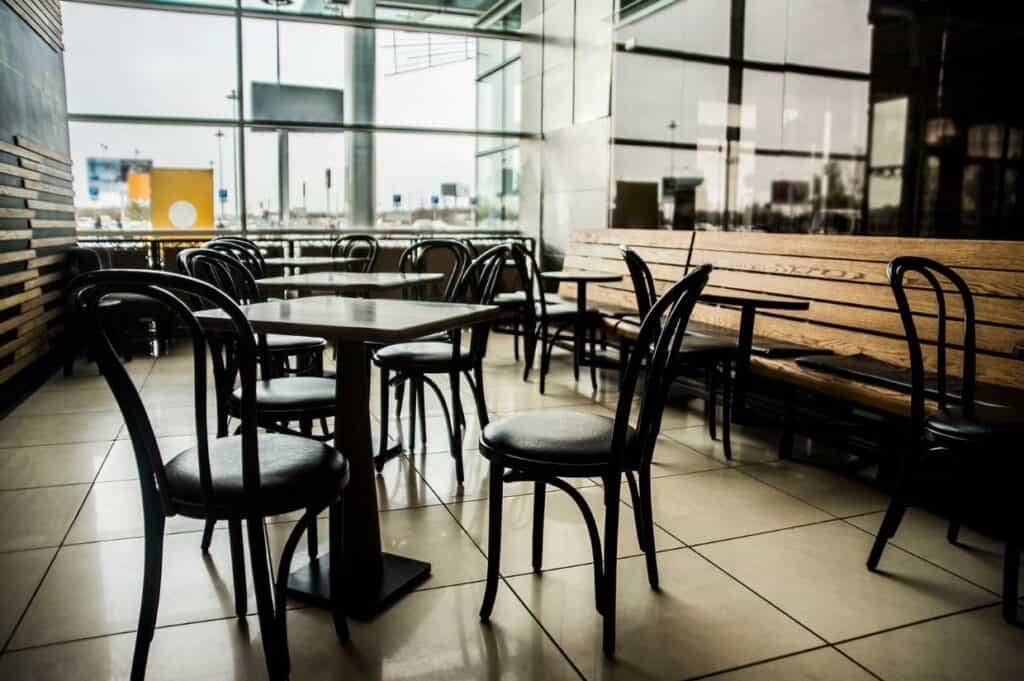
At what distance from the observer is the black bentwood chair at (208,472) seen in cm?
139

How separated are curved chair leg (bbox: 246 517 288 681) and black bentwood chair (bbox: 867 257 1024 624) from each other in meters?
1.73

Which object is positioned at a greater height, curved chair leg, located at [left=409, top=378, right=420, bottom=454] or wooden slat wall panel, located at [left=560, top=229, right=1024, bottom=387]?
wooden slat wall panel, located at [left=560, top=229, right=1024, bottom=387]

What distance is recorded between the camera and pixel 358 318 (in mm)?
1904

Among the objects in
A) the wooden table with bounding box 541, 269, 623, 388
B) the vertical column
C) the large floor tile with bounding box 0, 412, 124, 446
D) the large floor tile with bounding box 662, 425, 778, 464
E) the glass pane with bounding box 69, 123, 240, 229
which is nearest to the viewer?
the large floor tile with bounding box 662, 425, 778, 464

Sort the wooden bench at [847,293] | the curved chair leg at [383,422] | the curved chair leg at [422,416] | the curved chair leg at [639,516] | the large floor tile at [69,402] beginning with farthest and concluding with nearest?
1. the large floor tile at [69,402]
2. the curved chair leg at [422,416]
3. the curved chair leg at [383,422]
4. the wooden bench at [847,293]
5. the curved chair leg at [639,516]

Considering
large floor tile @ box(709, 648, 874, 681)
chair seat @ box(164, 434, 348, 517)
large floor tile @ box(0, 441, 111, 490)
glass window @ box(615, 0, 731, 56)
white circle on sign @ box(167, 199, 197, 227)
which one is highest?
glass window @ box(615, 0, 731, 56)

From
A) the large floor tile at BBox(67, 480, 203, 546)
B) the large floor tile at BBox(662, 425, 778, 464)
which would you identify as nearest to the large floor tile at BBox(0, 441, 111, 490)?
the large floor tile at BBox(67, 480, 203, 546)

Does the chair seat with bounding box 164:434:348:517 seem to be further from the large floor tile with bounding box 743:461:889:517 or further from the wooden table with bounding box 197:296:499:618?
the large floor tile with bounding box 743:461:889:517

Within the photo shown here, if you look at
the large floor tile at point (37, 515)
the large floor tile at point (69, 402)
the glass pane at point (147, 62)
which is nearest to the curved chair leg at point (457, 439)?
the large floor tile at point (37, 515)

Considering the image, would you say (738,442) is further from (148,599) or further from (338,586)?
(148,599)

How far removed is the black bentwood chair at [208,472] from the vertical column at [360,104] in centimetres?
706

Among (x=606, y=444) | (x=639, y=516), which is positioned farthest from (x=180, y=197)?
(x=606, y=444)

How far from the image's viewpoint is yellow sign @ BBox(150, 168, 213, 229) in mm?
7664

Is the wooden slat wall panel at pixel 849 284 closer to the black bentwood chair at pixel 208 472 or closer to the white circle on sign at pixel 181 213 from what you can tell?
the black bentwood chair at pixel 208 472
